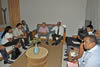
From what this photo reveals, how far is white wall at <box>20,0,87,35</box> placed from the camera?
5.61 metres

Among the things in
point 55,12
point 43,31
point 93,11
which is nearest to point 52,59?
point 43,31

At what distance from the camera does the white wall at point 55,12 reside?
5.61 m

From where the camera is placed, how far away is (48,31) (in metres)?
5.25

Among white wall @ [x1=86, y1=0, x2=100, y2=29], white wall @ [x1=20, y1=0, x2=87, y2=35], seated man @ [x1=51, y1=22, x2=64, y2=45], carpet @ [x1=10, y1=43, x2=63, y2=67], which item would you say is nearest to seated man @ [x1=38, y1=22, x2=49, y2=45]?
seated man @ [x1=51, y1=22, x2=64, y2=45]

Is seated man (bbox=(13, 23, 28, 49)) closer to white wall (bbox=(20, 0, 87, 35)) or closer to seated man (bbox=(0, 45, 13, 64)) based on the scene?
seated man (bbox=(0, 45, 13, 64))

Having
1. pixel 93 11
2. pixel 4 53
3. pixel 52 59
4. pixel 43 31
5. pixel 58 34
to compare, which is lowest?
pixel 52 59

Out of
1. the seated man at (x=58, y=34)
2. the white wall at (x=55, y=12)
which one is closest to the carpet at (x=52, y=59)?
the seated man at (x=58, y=34)

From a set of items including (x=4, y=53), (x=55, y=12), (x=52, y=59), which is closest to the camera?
(x=4, y=53)

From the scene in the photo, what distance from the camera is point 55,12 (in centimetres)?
580

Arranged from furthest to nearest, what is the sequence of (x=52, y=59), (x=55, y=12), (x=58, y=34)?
(x=55, y=12) → (x=58, y=34) → (x=52, y=59)

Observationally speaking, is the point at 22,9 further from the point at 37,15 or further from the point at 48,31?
the point at 48,31

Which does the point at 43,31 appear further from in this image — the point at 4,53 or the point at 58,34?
the point at 4,53

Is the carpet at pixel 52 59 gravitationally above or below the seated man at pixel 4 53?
below

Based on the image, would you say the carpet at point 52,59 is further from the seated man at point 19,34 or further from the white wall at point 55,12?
the white wall at point 55,12
